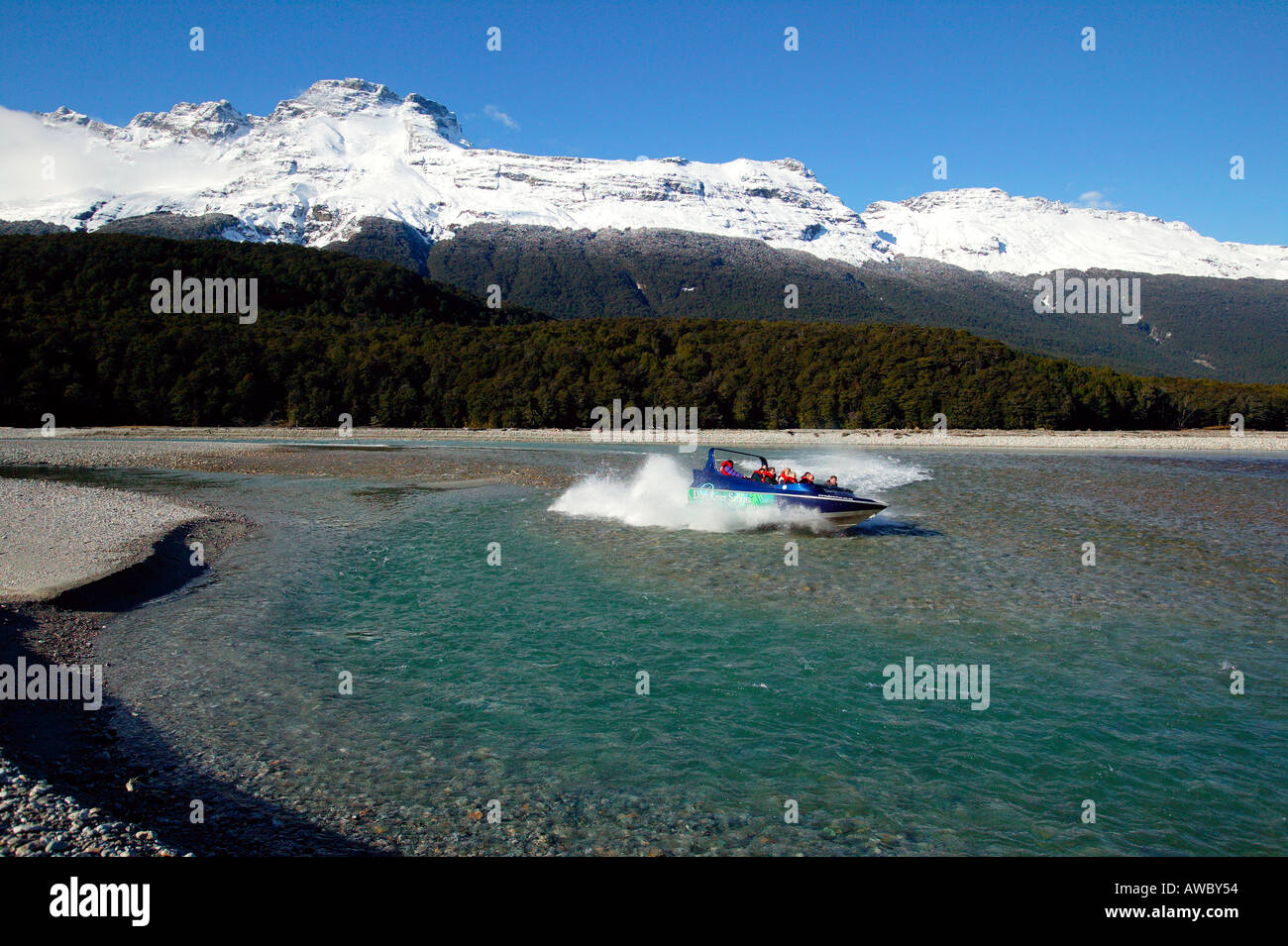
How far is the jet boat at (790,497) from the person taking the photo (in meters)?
21.1

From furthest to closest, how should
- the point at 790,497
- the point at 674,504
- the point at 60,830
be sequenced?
the point at 674,504 → the point at 790,497 → the point at 60,830

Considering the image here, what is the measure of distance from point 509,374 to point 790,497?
7341 cm

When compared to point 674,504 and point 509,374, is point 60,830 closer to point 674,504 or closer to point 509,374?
point 674,504

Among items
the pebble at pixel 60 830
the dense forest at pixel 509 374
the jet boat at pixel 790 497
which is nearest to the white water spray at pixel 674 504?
the jet boat at pixel 790 497

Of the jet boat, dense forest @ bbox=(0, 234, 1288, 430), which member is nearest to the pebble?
the jet boat

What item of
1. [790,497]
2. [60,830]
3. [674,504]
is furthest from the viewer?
[674,504]

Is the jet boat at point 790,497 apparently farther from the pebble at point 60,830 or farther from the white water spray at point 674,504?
the pebble at point 60,830

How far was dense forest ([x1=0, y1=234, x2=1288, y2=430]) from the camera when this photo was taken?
82125mm

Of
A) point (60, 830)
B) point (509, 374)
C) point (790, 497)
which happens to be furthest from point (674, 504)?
point (509, 374)

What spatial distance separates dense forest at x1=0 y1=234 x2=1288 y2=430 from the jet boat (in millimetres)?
64947

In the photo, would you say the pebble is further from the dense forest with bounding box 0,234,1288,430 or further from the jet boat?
the dense forest with bounding box 0,234,1288,430

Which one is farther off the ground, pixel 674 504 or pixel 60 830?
pixel 674 504

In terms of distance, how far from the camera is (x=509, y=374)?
9069 centimetres
